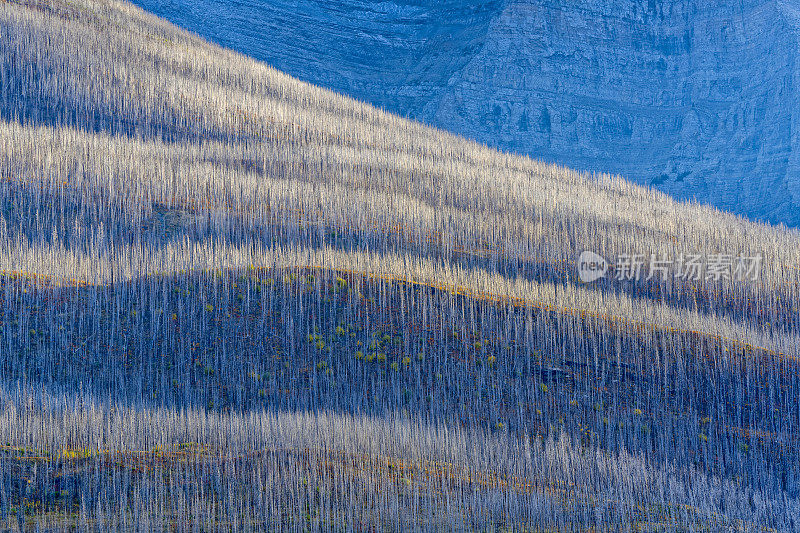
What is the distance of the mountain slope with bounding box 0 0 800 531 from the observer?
9.84m

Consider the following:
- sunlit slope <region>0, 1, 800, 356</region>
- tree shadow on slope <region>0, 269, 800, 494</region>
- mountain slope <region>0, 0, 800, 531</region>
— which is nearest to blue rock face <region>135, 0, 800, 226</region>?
sunlit slope <region>0, 1, 800, 356</region>

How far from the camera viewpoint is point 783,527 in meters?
10.4

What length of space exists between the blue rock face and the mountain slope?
2382cm

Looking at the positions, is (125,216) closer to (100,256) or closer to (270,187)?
(100,256)

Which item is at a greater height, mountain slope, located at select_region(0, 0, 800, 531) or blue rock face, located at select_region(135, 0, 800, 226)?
blue rock face, located at select_region(135, 0, 800, 226)

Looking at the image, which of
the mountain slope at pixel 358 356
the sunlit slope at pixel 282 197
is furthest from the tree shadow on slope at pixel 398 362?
the sunlit slope at pixel 282 197

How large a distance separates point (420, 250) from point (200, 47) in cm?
2387

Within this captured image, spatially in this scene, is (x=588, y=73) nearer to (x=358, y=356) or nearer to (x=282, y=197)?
(x=282, y=197)

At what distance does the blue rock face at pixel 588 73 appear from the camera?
160ft

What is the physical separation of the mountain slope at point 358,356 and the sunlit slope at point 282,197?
0.12 m

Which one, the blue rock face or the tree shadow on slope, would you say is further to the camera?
the blue rock face

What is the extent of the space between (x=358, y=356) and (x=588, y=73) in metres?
43.5

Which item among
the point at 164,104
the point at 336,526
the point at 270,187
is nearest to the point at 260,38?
the point at 164,104

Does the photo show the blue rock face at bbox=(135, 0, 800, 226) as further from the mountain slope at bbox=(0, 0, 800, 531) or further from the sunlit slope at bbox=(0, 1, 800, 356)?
the mountain slope at bbox=(0, 0, 800, 531)
